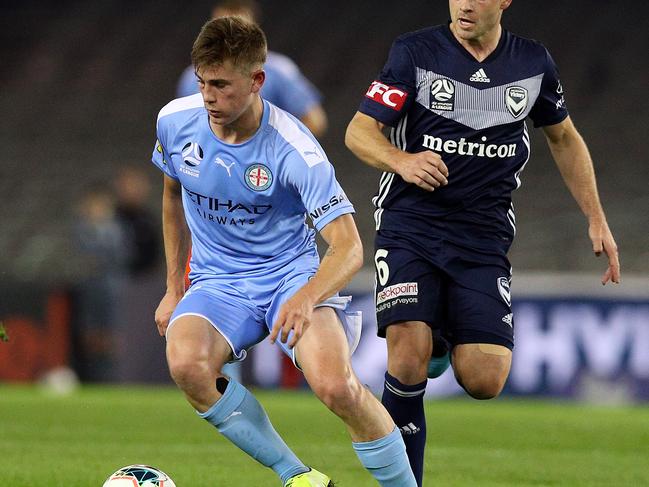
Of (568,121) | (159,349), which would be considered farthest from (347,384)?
(159,349)

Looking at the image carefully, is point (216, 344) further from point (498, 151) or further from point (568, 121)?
point (568, 121)

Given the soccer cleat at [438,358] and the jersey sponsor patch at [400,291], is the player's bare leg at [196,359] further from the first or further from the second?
the soccer cleat at [438,358]

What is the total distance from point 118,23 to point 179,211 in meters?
17.6

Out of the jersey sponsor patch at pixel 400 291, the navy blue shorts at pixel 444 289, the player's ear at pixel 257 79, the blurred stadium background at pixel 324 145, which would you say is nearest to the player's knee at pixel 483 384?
the navy blue shorts at pixel 444 289

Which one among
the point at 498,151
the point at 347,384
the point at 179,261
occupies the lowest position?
the point at 347,384

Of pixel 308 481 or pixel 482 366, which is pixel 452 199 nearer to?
pixel 482 366

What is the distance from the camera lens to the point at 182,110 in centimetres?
532

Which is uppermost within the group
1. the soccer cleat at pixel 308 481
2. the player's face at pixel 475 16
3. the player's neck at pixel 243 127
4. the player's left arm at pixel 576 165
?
the player's face at pixel 475 16

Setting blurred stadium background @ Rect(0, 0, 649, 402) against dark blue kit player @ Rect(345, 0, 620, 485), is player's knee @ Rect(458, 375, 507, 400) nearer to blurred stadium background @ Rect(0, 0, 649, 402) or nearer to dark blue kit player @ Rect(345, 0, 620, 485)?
dark blue kit player @ Rect(345, 0, 620, 485)

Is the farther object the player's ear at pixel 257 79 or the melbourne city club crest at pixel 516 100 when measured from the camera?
the melbourne city club crest at pixel 516 100

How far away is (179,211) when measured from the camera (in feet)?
18.5

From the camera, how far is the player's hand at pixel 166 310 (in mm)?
5406

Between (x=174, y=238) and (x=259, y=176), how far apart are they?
688 mm

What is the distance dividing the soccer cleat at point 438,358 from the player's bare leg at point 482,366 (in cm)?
20
